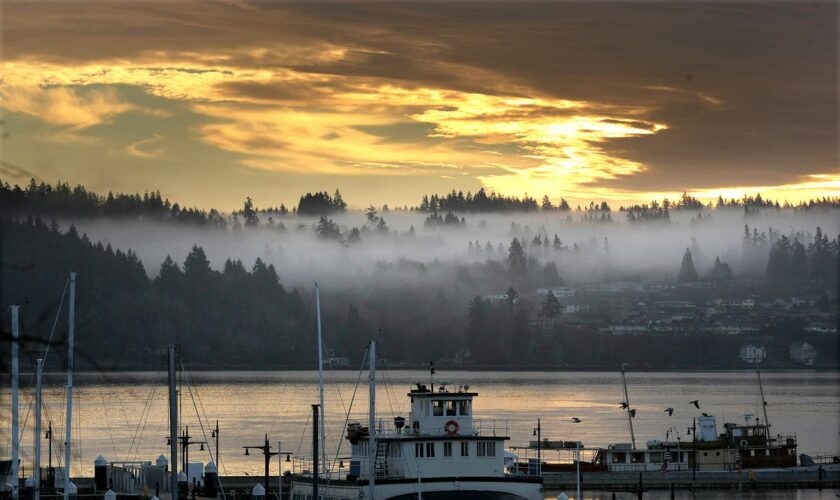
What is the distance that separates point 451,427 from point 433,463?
6.07ft

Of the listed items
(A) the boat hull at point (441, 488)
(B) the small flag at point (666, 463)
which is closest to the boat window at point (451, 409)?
(A) the boat hull at point (441, 488)

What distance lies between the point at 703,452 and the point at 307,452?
45943 mm

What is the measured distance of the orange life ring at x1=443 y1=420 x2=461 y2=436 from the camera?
207 feet

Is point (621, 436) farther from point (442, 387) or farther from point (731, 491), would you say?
point (442, 387)

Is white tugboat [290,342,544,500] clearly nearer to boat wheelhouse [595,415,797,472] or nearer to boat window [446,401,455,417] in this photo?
boat window [446,401,455,417]

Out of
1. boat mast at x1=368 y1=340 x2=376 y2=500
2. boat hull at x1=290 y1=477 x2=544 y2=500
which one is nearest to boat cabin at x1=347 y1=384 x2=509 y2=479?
boat hull at x1=290 y1=477 x2=544 y2=500

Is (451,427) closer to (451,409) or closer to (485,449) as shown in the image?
(451,409)

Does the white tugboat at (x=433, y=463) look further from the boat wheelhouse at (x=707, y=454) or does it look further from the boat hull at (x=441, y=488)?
the boat wheelhouse at (x=707, y=454)

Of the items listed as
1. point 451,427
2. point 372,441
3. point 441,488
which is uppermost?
point 451,427

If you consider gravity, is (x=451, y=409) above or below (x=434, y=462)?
above

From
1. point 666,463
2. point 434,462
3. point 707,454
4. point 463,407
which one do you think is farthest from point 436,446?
point 707,454

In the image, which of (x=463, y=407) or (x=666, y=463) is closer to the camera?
(x=463, y=407)

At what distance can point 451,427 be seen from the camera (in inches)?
2490

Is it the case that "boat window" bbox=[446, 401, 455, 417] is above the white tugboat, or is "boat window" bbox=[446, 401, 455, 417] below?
above
